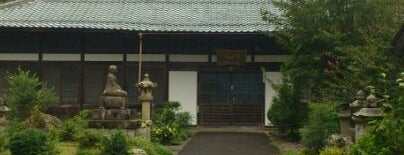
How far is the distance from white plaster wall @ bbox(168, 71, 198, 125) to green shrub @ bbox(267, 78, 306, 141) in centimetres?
486

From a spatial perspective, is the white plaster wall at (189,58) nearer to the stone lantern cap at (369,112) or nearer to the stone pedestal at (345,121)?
the stone pedestal at (345,121)

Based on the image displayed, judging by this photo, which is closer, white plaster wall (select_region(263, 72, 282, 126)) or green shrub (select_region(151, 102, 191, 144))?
green shrub (select_region(151, 102, 191, 144))

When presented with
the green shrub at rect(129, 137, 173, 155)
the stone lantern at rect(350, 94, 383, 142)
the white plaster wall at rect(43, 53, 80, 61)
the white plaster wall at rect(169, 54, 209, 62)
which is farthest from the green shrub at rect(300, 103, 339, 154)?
the white plaster wall at rect(43, 53, 80, 61)

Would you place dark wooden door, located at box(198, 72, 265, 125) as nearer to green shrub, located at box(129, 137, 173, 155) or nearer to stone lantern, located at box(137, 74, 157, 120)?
stone lantern, located at box(137, 74, 157, 120)

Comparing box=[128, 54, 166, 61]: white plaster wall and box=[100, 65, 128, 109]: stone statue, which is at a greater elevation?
box=[128, 54, 166, 61]: white plaster wall

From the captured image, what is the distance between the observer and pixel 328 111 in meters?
13.8

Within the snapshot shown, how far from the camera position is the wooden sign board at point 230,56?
74.8ft

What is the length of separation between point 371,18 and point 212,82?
323 inches

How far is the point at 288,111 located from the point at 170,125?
3793mm

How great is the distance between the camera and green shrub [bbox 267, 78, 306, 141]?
18266 millimetres

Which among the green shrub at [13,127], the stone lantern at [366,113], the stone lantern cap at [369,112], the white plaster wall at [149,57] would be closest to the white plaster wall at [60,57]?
the white plaster wall at [149,57]

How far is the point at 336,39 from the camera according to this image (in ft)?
54.2

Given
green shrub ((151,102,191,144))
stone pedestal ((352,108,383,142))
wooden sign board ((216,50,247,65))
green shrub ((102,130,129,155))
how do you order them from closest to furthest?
1. stone pedestal ((352,108,383,142))
2. green shrub ((102,130,129,155))
3. green shrub ((151,102,191,144))
4. wooden sign board ((216,50,247,65))

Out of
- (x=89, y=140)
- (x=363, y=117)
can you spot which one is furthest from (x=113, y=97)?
(x=363, y=117)
